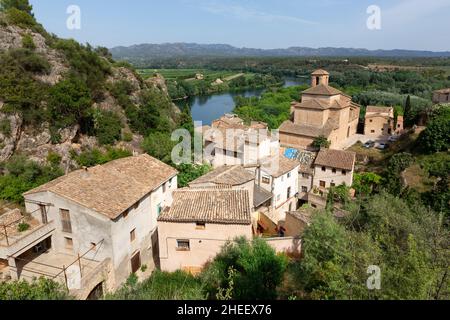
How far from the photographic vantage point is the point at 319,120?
37.0 m

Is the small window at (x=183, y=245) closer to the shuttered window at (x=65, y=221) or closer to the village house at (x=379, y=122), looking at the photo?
the shuttered window at (x=65, y=221)

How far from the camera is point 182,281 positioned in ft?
42.4

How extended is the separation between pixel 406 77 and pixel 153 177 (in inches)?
3628

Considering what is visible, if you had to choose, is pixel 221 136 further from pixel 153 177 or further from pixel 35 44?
pixel 35 44

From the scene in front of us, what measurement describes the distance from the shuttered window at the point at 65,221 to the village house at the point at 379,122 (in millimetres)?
39980

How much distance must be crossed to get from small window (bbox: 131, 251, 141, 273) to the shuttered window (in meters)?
3.19

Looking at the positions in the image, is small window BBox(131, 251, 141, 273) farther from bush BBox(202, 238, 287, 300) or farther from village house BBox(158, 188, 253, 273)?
bush BBox(202, 238, 287, 300)

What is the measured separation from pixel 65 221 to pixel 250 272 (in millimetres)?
8748

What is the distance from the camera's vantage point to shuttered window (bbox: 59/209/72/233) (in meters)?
13.9

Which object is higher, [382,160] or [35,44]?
[35,44]

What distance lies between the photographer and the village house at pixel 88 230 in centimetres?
1316
